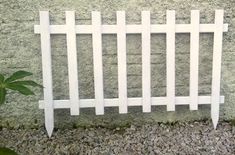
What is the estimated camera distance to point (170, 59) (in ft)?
10.3

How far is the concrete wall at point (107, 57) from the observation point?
10.1 feet

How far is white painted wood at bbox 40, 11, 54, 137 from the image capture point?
2.98 m

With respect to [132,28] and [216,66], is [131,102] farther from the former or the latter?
[216,66]

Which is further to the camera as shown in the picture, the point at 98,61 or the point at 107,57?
the point at 107,57

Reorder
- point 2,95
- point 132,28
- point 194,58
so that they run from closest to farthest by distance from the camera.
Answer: point 2,95 → point 132,28 → point 194,58

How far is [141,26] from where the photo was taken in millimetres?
3033

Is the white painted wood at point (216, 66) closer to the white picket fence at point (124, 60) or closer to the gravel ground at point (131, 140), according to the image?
the white picket fence at point (124, 60)

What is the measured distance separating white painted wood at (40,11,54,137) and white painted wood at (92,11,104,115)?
1.18 ft

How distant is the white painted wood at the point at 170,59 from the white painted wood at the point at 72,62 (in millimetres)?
755

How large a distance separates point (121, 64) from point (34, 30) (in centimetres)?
75

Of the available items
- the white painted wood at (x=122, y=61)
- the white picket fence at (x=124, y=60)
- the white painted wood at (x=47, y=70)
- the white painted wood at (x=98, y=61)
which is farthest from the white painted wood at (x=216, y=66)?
the white painted wood at (x=47, y=70)

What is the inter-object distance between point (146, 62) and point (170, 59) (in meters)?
0.20

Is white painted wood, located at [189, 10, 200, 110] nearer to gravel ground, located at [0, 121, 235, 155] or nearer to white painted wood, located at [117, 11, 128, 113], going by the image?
gravel ground, located at [0, 121, 235, 155]

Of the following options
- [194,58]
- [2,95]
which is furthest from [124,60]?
[2,95]
